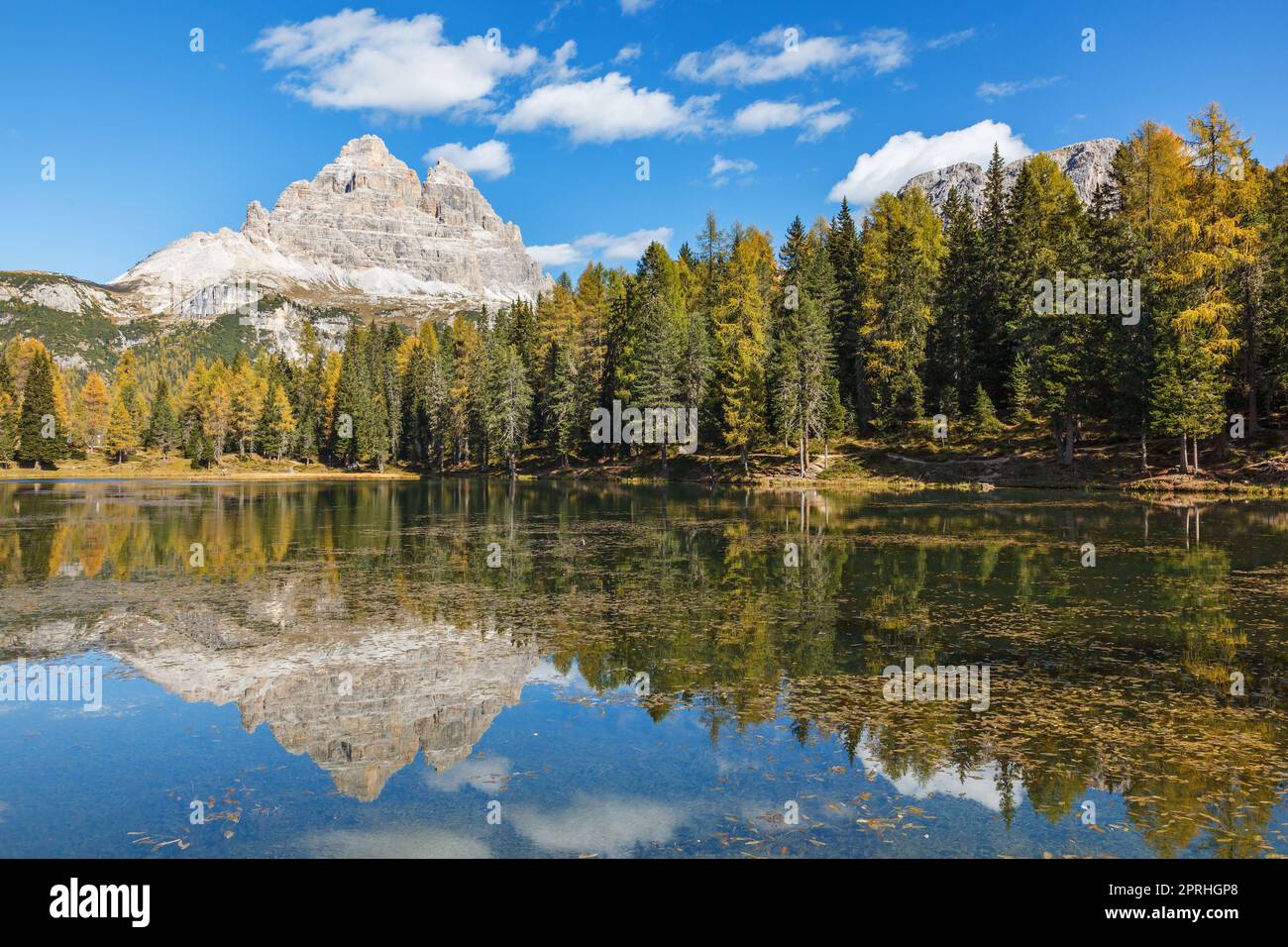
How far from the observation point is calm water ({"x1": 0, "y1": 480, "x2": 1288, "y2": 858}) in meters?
7.73

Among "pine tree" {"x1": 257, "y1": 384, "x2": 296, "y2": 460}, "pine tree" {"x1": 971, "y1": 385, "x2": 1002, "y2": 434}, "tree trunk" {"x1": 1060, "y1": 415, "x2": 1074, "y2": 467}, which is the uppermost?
"pine tree" {"x1": 257, "y1": 384, "x2": 296, "y2": 460}

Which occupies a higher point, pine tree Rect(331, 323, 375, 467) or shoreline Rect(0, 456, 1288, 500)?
pine tree Rect(331, 323, 375, 467)

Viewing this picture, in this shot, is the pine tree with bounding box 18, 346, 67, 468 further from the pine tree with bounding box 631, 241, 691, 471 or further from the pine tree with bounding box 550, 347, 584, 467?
the pine tree with bounding box 631, 241, 691, 471

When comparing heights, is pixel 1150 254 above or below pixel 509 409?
above

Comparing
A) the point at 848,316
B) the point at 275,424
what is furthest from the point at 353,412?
the point at 848,316

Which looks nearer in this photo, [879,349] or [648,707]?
[648,707]

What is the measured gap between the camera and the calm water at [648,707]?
7.73 m

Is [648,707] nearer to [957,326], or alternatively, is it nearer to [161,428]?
[957,326]

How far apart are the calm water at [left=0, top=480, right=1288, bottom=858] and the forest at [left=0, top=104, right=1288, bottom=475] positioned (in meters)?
30.2

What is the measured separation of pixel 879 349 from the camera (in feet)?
241

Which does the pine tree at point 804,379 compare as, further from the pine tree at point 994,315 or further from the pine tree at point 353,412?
the pine tree at point 353,412

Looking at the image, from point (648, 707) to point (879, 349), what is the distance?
67027 mm

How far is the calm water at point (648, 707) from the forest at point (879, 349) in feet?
99.2

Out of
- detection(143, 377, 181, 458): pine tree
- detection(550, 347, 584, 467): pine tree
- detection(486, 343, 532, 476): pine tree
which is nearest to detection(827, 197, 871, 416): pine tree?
detection(550, 347, 584, 467): pine tree
